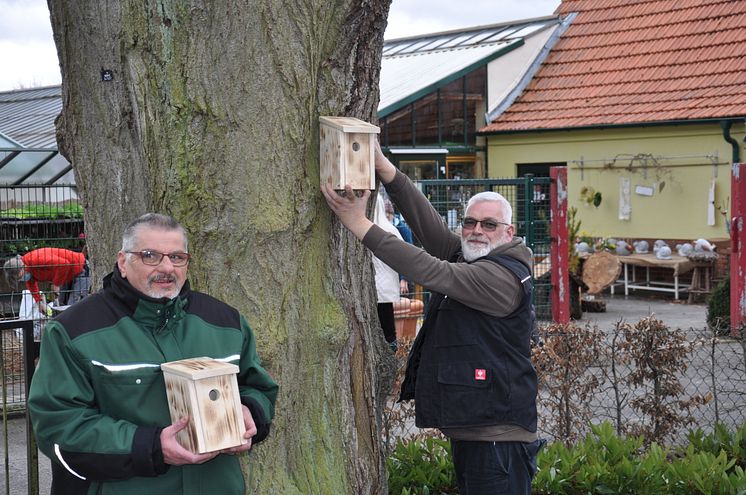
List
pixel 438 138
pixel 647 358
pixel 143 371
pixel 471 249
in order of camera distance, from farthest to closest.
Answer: pixel 438 138
pixel 647 358
pixel 471 249
pixel 143 371

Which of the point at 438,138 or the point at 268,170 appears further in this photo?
the point at 438,138

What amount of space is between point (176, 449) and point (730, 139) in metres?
16.0

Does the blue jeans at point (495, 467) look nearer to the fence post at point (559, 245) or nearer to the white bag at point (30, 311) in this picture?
the white bag at point (30, 311)

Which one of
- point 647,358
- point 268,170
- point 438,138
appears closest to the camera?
point 268,170

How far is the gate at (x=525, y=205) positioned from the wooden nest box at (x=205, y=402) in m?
8.84

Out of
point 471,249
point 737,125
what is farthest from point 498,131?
point 471,249

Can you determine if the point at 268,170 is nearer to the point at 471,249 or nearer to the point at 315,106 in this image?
the point at 315,106

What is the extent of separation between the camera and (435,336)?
3.99 metres

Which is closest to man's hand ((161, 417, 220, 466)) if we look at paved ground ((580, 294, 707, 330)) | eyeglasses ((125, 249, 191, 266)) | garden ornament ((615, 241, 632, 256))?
eyeglasses ((125, 249, 191, 266))

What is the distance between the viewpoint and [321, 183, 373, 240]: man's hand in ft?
11.4

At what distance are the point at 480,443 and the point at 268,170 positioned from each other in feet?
4.68

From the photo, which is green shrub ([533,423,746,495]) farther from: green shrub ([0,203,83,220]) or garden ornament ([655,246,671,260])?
garden ornament ([655,246,671,260])

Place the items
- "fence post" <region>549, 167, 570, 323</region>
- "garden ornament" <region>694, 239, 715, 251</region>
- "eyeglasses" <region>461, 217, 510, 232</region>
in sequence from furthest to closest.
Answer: "garden ornament" <region>694, 239, 715, 251</region>, "fence post" <region>549, 167, 570, 323</region>, "eyeglasses" <region>461, 217, 510, 232</region>

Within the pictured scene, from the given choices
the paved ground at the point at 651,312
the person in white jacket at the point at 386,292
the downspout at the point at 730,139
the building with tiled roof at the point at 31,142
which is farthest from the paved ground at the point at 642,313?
the building with tiled roof at the point at 31,142
